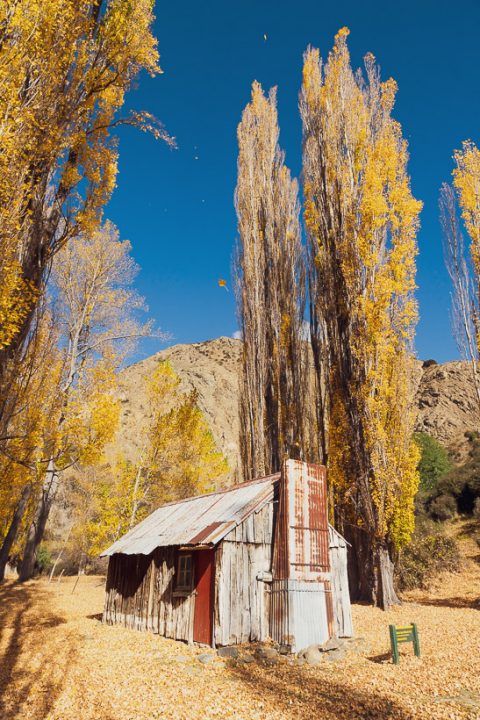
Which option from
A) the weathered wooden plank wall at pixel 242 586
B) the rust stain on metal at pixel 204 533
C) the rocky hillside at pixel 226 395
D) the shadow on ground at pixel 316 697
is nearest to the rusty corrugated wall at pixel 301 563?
the weathered wooden plank wall at pixel 242 586

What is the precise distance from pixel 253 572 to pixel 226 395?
53.6 metres

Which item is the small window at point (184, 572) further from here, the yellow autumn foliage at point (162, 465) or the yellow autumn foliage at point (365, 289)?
the yellow autumn foliage at point (162, 465)

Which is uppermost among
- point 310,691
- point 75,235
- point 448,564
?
point 75,235

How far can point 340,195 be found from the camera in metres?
18.6

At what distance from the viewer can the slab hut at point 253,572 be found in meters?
10.6

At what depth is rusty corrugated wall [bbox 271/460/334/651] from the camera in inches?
411

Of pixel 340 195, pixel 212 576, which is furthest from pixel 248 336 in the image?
pixel 212 576

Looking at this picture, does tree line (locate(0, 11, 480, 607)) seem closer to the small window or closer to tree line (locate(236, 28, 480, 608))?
tree line (locate(236, 28, 480, 608))

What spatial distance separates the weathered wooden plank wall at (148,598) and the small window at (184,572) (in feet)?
0.77

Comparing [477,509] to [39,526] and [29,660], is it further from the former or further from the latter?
[29,660]

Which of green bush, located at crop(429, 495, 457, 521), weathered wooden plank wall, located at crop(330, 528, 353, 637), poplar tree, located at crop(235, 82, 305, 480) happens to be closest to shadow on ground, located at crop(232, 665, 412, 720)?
weathered wooden plank wall, located at crop(330, 528, 353, 637)

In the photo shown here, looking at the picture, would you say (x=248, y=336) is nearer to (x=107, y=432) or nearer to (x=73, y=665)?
(x=107, y=432)

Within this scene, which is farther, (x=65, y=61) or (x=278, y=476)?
(x=278, y=476)

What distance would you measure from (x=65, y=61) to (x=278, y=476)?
10970 mm
